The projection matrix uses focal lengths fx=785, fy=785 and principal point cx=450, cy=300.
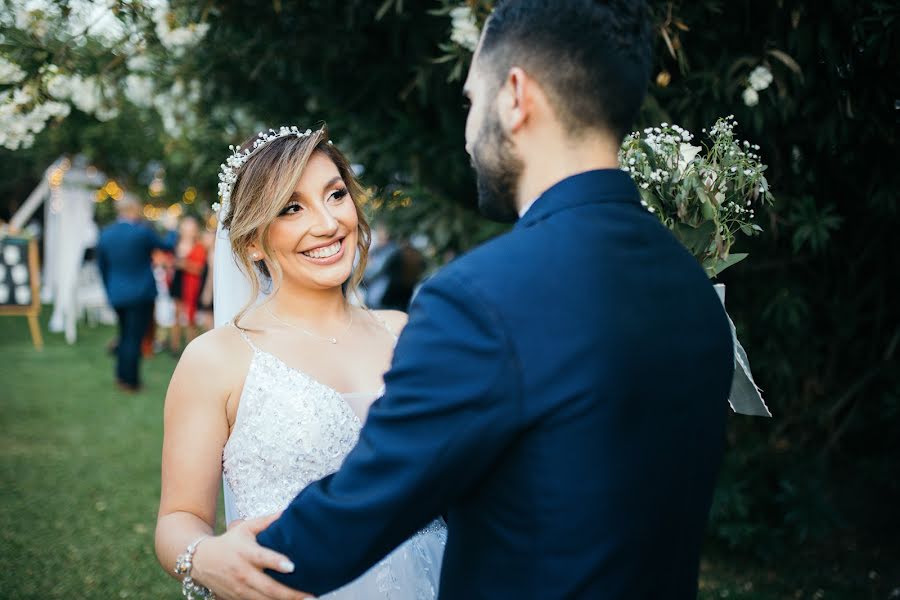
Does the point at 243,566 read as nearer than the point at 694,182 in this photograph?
Yes

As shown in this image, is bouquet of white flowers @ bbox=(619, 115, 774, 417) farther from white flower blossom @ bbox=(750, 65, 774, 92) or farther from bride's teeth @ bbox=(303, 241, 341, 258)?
white flower blossom @ bbox=(750, 65, 774, 92)

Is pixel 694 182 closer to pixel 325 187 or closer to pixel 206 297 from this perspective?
pixel 325 187

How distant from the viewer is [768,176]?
4012 mm

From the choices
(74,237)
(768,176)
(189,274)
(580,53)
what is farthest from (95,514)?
(74,237)

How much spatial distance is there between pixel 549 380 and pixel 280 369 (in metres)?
1.36

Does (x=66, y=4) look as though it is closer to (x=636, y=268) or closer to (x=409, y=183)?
(x=409, y=183)

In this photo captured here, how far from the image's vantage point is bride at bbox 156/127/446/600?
213 cm

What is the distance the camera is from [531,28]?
4.12ft

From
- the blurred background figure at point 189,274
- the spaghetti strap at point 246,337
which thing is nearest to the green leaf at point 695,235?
the spaghetti strap at point 246,337

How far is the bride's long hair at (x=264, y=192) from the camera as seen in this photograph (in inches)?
94.9

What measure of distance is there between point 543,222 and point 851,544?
475 centimetres

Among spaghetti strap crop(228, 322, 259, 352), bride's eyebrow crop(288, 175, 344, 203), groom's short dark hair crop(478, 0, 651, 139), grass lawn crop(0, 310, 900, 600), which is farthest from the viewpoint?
grass lawn crop(0, 310, 900, 600)

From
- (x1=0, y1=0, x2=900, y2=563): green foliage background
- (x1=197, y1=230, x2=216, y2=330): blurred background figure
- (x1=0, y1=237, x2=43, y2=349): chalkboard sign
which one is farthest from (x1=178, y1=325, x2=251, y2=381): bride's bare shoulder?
(x1=0, y1=237, x2=43, y2=349): chalkboard sign

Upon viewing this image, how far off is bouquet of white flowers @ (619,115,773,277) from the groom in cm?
77
